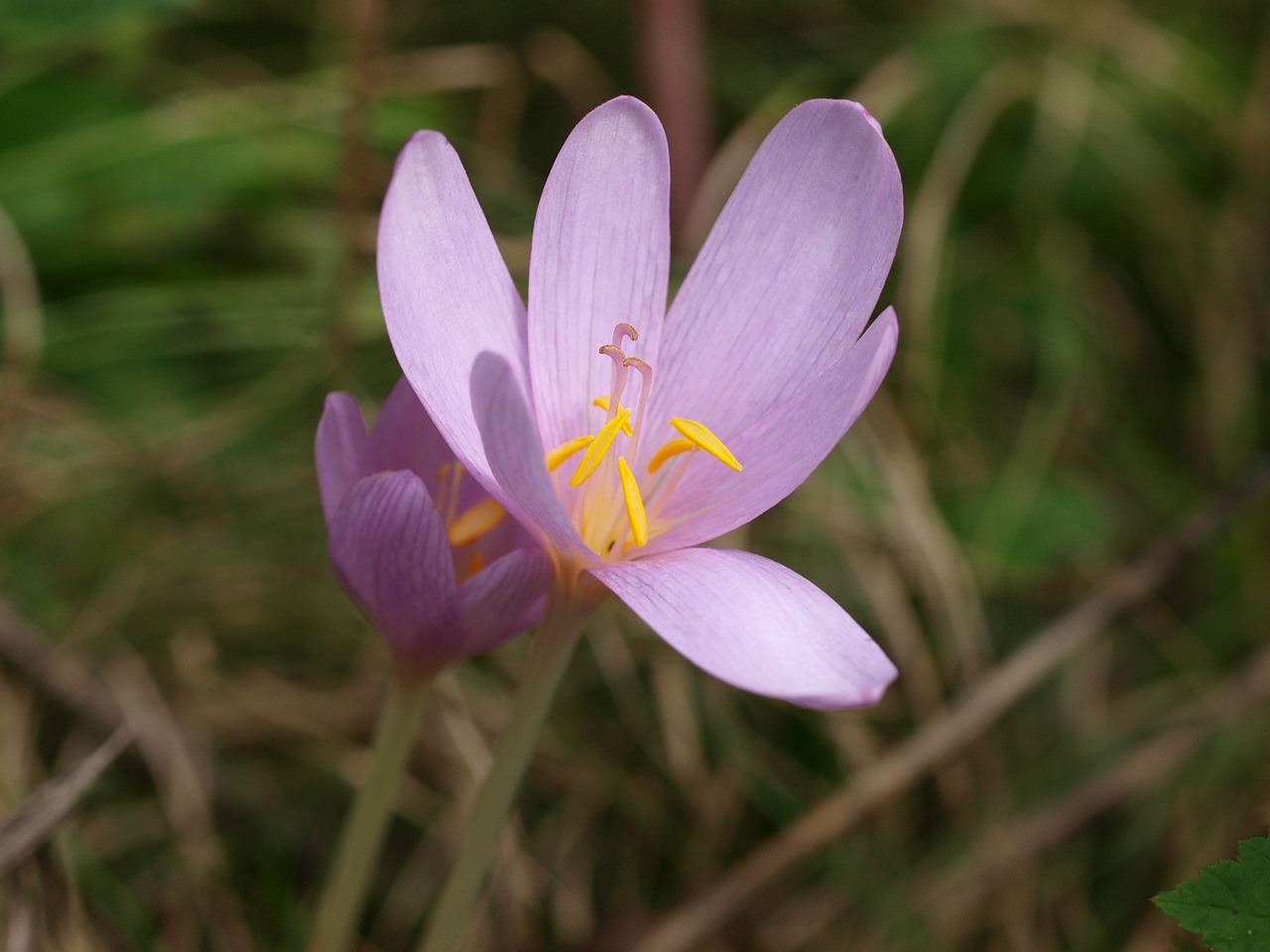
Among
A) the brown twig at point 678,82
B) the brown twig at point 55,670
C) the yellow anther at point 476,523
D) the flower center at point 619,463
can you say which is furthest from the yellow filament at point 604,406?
the brown twig at point 678,82

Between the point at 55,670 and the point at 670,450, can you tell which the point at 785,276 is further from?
the point at 55,670

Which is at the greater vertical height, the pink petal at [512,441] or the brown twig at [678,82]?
the brown twig at [678,82]

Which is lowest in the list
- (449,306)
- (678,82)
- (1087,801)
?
(1087,801)

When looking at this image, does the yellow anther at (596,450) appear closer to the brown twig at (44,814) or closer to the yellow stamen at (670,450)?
the yellow stamen at (670,450)

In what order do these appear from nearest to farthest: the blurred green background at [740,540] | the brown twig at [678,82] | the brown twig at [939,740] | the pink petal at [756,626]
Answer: the pink petal at [756,626] → the brown twig at [939,740] → the blurred green background at [740,540] → the brown twig at [678,82]

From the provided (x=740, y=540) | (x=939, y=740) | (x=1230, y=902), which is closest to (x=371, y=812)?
(x=1230, y=902)

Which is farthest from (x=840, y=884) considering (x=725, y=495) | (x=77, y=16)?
(x=77, y=16)
